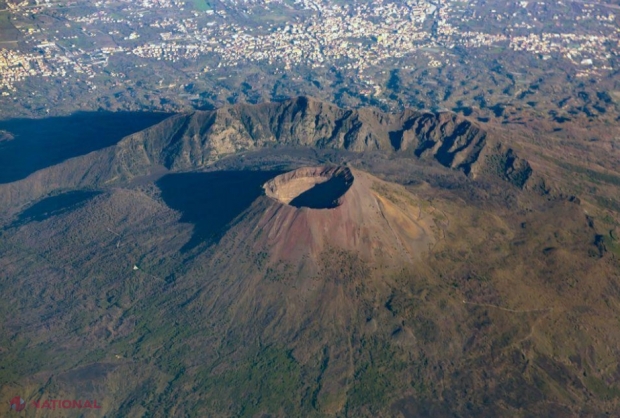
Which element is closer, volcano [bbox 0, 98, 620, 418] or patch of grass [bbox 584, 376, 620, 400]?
patch of grass [bbox 584, 376, 620, 400]

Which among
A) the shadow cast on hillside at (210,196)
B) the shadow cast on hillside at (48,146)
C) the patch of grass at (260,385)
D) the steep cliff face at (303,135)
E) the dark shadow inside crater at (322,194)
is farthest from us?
the shadow cast on hillside at (48,146)

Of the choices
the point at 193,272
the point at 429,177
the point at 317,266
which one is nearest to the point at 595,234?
the point at 429,177

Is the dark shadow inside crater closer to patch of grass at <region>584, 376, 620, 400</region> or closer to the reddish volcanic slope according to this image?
the reddish volcanic slope

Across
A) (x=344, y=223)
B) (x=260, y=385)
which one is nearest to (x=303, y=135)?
(x=344, y=223)

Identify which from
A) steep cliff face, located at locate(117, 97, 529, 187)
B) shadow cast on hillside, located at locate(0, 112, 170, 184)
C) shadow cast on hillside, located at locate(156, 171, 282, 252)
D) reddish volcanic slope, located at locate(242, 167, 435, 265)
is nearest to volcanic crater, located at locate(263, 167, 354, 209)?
reddish volcanic slope, located at locate(242, 167, 435, 265)

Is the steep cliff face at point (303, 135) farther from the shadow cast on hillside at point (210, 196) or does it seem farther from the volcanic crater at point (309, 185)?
the volcanic crater at point (309, 185)

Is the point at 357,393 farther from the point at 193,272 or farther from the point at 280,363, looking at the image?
the point at 193,272

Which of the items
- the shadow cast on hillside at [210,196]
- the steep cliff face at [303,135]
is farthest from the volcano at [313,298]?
the steep cliff face at [303,135]
